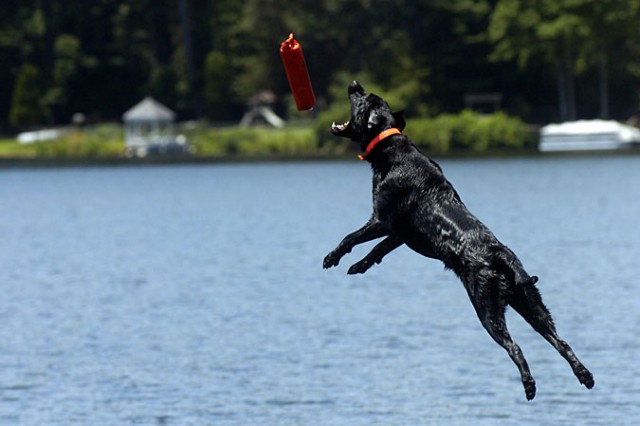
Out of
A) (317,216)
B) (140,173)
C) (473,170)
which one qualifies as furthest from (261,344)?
(140,173)

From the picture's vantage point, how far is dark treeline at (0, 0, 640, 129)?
354 ft

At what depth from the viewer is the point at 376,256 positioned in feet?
42.4

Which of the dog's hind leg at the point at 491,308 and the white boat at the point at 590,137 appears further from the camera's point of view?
the white boat at the point at 590,137

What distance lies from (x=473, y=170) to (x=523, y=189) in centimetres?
1251

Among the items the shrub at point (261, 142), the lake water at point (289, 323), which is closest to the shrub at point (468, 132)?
the shrub at point (261, 142)

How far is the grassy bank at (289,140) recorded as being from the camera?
4087 inches

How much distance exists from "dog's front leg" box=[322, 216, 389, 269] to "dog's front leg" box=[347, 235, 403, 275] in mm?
175

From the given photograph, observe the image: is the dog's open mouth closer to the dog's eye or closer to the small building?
the dog's eye

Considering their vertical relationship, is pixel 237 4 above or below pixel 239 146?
above

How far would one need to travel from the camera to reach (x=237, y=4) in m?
Answer: 127

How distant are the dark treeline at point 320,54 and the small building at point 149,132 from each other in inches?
190

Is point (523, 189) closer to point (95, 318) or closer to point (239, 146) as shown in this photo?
point (239, 146)

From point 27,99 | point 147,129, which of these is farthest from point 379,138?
point 27,99

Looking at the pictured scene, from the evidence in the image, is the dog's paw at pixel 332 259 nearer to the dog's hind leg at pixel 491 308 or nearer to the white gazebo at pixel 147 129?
the dog's hind leg at pixel 491 308
